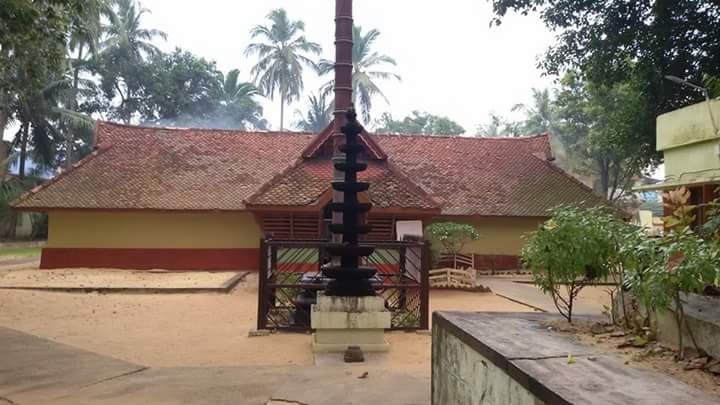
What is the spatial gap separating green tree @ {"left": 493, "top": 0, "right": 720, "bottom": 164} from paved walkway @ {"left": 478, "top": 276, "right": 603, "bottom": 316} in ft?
19.3

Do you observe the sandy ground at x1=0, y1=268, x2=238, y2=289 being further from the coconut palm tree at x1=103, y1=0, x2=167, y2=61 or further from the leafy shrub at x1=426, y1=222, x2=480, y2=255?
the coconut palm tree at x1=103, y1=0, x2=167, y2=61

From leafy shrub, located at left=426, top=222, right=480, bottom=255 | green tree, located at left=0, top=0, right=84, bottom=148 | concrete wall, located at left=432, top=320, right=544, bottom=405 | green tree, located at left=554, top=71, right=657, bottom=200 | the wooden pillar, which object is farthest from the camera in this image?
green tree, located at left=554, top=71, right=657, bottom=200

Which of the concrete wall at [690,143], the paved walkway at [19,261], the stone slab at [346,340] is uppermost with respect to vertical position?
the concrete wall at [690,143]

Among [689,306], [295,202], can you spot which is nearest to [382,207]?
[295,202]

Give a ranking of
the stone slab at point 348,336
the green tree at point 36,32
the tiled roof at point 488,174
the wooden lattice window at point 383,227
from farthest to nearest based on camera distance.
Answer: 1. the tiled roof at point 488,174
2. the wooden lattice window at point 383,227
3. the green tree at point 36,32
4. the stone slab at point 348,336

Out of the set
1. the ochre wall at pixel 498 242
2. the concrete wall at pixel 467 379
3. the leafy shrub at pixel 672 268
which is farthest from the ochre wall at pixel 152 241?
the leafy shrub at pixel 672 268

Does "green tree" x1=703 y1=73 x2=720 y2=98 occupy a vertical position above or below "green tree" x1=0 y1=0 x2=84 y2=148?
below

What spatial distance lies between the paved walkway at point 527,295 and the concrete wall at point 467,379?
6.76 metres

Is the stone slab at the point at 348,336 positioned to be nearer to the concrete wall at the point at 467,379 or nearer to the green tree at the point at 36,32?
the concrete wall at the point at 467,379

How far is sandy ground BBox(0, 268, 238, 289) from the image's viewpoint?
13.6m

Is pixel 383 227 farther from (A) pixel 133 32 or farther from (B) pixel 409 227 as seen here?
(A) pixel 133 32

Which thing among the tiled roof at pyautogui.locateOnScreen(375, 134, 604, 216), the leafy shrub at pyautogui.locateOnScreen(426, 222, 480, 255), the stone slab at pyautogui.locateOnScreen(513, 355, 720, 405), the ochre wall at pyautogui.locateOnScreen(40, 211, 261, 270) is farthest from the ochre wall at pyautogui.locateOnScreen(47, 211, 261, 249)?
the stone slab at pyautogui.locateOnScreen(513, 355, 720, 405)

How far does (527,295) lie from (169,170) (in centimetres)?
1266

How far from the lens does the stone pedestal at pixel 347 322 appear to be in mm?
7066
